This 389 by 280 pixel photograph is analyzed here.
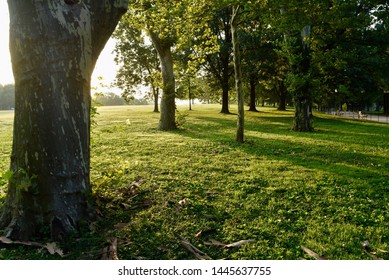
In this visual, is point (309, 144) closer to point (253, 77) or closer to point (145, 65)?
point (253, 77)

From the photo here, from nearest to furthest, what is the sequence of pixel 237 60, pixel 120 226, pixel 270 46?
pixel 120 226 < pixel 237 60 < pixel 270 46

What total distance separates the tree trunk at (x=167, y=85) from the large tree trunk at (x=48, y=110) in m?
14.0

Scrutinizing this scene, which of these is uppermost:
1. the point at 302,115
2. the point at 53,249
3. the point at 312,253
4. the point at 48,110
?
the point at 48,110

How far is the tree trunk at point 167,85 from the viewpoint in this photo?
58.8 feet

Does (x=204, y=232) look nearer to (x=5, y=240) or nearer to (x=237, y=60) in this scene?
(x=5, y=240)

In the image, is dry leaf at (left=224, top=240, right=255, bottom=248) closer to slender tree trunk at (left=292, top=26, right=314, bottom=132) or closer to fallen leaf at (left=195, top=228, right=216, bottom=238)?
fallen leaf at (left=195, top=228, right=216, bottom=238)

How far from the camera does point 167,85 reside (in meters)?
18.3

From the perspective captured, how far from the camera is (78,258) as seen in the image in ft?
12.3

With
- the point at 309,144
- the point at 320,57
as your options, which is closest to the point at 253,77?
the point at 320,57

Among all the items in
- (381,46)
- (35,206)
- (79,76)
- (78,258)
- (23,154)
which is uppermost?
(381,46)

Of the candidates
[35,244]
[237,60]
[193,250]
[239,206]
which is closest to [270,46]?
[237,60]

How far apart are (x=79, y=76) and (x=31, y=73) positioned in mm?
614

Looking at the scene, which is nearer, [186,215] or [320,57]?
[186,215]

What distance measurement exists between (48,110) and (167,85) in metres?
14.6
